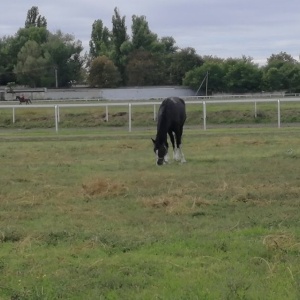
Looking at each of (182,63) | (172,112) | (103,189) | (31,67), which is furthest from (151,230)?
(31,67)

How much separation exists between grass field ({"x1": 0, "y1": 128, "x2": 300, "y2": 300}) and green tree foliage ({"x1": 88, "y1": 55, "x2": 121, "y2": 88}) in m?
68.8

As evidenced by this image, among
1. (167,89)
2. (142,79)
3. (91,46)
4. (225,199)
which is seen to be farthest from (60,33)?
(225,199)

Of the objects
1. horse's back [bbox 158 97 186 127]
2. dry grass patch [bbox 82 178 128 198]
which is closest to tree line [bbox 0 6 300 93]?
horse's back [bbox 158 97 186 127]

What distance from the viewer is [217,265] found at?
7730 mm

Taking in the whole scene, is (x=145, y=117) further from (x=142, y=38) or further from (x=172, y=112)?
(x=142, y=38)

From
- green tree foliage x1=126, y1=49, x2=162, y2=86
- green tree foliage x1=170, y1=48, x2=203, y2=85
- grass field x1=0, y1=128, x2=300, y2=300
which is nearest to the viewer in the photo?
grass field x1=0, y1=128, x2=300, y2=300

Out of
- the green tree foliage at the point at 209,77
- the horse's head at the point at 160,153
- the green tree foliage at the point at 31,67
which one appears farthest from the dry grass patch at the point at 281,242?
the green tree foliage at the point at 31,67

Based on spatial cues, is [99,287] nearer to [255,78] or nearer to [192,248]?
[192,248]

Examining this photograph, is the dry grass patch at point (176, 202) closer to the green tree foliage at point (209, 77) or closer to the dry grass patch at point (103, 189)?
the dry grass patch at point (103, 189)

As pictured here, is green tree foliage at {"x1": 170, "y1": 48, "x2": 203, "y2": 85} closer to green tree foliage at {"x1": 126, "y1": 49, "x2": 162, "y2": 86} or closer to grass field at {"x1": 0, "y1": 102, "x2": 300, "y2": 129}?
green tree foliage at {"x1": 126, "y1": 49, "x2": 162, "y2": 86}

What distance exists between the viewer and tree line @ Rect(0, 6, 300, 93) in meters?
78.7

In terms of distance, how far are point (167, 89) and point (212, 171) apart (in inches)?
2337

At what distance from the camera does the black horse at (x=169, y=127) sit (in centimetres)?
1892

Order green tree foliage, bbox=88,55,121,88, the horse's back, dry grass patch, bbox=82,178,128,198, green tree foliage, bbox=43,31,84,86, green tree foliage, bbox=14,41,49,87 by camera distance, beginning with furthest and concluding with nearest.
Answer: green tree foliage, bbox=43,31,84,86, green tree foliage, bbox=14,41,49,87, green tree foliage, bbox=88,55,121,88, the horse's back, dry grass patch, bbox=82,178,128,198
